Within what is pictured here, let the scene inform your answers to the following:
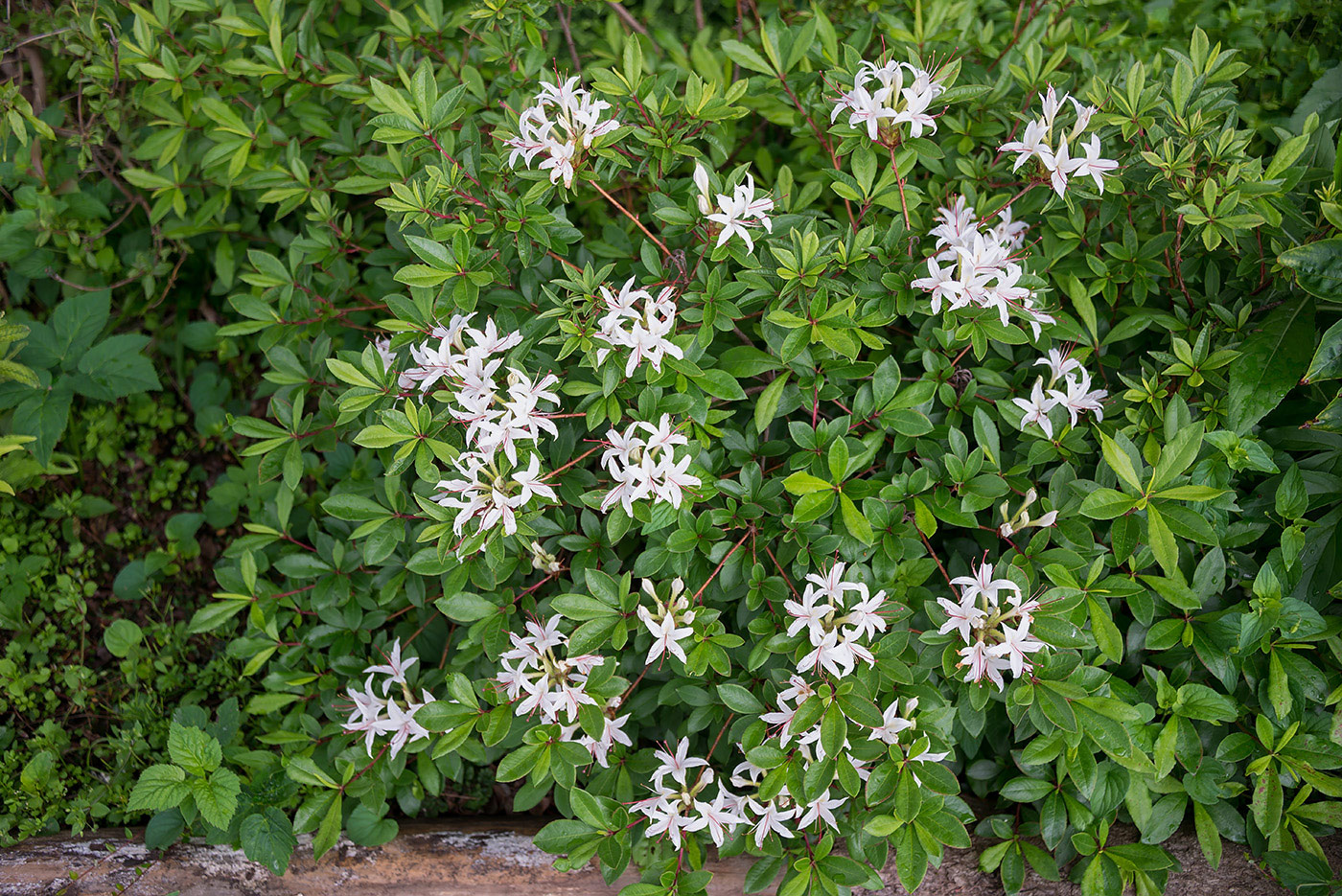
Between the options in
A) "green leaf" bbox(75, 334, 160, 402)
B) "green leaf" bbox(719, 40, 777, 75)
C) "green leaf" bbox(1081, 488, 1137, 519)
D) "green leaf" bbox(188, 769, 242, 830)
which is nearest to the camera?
"green leaf" bbox(1081, 488, 1137, 519)

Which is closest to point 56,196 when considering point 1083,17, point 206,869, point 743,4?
point 206,869

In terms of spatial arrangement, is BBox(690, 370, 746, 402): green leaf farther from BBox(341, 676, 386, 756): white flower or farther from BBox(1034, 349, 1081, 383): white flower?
BBox(341, 676, 386, 756): white flower

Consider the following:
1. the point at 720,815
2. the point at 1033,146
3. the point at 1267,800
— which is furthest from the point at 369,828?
the point at 1033,146

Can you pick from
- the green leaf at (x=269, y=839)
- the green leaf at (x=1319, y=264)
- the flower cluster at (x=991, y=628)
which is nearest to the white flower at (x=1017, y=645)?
the flower cluster at (x=991, y=628)

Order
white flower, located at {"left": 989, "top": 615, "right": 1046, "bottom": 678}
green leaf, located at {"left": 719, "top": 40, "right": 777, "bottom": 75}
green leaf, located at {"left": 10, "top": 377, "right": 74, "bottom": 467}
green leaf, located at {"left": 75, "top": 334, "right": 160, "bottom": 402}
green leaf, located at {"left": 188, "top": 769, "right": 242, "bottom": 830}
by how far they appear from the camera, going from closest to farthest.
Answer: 1. white flower, located at {"left": 989, "top": 615, "right": 1046, "bottom": 678}
2. green leaf, located at {"left": 188, "top": 769, "right": 242, "bottom": 830}
3. green leaf, located at {"left": 719, "top": 40, "right": 777, "bottom": 75}
4. green leaf, located at {"left": 10, "top": 377, "right": 74, "bottom": 467}
5. green leaf, located at {"left": 75, "top": 334, "right": 160, "bottom": 402}

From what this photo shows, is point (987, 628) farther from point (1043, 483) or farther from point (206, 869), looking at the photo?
point (206, 869)

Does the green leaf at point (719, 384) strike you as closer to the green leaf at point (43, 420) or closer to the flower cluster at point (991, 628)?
the flower cluster at point (991, 628)

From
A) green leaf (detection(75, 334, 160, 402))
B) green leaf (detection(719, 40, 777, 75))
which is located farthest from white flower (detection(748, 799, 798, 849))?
green leaf (detection(75, 334, 160, 402))
